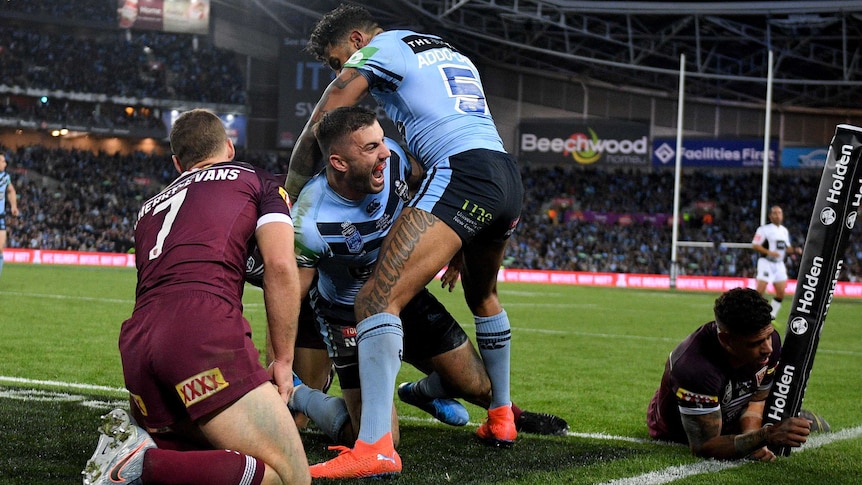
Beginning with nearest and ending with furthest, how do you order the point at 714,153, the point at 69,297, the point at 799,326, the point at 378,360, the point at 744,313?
the point at 378,360, the point at 744,313, the point at 799,326, the point at 69,297, the point at 714,153

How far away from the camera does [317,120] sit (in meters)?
4.35

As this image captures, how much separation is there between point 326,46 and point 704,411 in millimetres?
2475

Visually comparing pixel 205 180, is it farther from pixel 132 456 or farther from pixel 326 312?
pixel 326 312

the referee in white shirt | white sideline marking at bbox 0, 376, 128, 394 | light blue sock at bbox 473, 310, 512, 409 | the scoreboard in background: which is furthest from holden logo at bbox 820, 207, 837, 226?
the scoreboard in background

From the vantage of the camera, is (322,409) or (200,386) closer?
(200,386)

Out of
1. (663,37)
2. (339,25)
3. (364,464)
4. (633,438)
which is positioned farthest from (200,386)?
(663,37)

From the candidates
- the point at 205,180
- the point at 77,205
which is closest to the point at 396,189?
the point at 205,180

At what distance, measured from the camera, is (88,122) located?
4000cm

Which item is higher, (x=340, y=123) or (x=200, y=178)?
(x=340, y=123)

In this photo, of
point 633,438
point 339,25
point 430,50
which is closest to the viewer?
point 430,50

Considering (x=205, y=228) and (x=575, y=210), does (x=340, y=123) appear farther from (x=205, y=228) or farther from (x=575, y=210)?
(x=575, y=210)

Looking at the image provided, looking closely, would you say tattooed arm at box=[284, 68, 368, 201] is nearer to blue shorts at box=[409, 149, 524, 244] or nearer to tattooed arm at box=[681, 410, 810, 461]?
blue shorts at box=[409, 149, 524, 244]

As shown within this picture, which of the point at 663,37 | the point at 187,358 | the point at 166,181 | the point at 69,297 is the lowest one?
the point at 69,297

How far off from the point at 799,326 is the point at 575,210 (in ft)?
113
